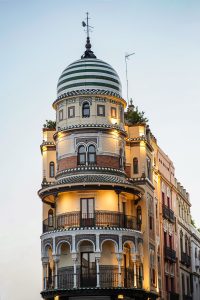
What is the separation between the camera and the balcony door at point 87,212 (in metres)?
54.1

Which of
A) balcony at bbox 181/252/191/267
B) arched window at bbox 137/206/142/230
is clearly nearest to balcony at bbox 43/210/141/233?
arched window at bbox 137/206/142/230

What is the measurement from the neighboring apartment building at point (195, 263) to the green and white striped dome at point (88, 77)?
30.4m

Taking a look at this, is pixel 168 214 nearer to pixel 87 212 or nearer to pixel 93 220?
pixel 87 212

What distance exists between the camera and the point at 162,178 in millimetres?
68812

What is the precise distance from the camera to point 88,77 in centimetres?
5800

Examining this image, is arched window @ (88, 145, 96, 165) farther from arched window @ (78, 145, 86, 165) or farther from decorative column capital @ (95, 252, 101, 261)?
decorative column capital @ (95, 252, 101, 261)

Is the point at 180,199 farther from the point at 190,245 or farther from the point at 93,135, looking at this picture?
the point at 93,135

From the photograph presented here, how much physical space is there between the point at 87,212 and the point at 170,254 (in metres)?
15.3

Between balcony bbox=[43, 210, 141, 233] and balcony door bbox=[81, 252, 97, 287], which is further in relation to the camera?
balcony bbox=[43, 210, 141, 233]

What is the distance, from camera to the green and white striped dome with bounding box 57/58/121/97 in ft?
190

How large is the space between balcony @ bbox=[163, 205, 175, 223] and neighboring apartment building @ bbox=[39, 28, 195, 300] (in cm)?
371

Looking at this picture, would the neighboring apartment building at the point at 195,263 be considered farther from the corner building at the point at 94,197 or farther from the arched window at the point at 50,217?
the arched window at the point at 50,217

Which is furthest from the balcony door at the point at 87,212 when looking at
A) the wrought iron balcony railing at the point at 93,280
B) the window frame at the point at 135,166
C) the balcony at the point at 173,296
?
the balcony at the point at 173,296

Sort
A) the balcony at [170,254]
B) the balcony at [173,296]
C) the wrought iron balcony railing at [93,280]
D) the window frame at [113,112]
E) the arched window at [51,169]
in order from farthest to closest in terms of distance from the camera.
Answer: the balcony at [173,296]
the balcony at [170,254]
the arched window at [51,169]
the window frame at [113,112]
the wrought iron balcony railing at [93,280]
